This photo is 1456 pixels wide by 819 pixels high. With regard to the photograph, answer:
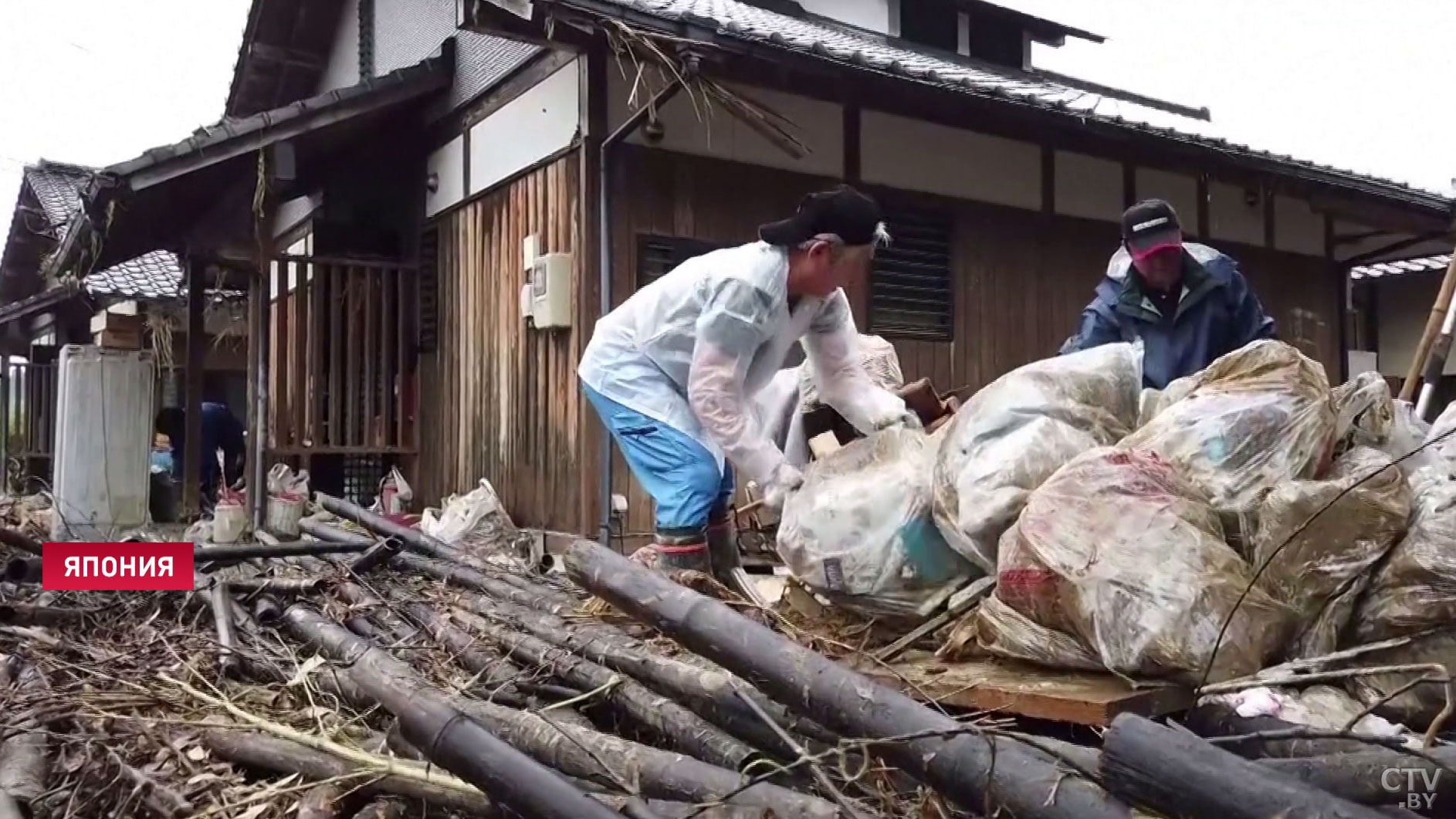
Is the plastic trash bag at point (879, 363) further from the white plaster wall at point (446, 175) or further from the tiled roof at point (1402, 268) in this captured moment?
the tiled roof at point (1402, 268)

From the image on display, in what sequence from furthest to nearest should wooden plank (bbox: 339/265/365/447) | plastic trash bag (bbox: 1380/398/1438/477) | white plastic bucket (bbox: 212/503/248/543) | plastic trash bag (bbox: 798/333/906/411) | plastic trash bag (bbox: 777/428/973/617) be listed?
wooden plank (bbox: 339/265/365/447) < white plastic bucket (bbox: 212/503/248/543) < plastic trash bag (bbox: 798/333/906/411) < plastic trash bag (bbox: 777/428/973/617) < plastic trash bag (bbox: 1380/398/1438/477)

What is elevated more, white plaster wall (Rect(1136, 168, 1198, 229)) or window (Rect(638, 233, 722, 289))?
white plaster wall (Rect(1136, 168, 1198, 229))

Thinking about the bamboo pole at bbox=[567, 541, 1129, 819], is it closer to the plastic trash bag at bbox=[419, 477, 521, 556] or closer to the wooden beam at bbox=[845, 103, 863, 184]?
the plastic trash bag at bbox=[419, 477, 521, 556]

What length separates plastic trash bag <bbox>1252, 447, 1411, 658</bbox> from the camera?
7.27 ft

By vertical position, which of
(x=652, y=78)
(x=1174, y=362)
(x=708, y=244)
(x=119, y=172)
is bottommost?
(x=1174, y=362)

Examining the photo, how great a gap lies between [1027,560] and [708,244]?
4695 mm

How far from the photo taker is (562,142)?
21.6 feet

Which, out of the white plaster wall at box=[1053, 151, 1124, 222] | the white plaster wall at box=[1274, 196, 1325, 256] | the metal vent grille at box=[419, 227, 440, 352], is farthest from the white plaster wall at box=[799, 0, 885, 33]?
the metal vent grille at box=[419, 227, 440, 352]

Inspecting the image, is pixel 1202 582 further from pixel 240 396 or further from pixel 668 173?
pixel 240 396

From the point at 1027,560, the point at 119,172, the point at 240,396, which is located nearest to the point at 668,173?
the point at 119,172

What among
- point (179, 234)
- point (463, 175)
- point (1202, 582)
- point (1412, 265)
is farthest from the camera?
point (1412, 265)

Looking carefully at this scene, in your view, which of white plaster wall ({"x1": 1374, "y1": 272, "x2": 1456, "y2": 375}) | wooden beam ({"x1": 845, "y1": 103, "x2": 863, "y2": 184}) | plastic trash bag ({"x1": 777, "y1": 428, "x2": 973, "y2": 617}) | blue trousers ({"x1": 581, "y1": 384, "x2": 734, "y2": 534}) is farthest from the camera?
white plaster wall ({"x1": 1374, "y1": 272, "x2": 1456, "y2": 375})

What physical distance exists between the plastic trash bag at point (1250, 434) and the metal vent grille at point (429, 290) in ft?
21.7

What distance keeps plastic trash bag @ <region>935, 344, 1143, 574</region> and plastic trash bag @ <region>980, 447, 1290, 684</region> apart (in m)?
0.21
